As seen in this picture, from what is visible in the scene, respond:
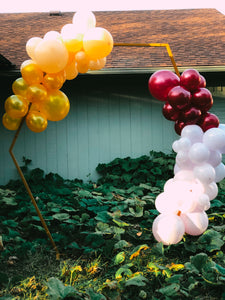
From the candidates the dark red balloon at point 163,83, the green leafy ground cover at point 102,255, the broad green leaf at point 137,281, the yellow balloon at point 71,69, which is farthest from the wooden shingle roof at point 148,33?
the broad green leaf at point 137,281

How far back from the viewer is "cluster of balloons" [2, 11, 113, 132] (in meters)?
2.33

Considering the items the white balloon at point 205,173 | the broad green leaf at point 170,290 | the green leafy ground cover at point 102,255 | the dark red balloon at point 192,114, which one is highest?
the dark red balloon at point 192,114

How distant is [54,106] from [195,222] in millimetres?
1424

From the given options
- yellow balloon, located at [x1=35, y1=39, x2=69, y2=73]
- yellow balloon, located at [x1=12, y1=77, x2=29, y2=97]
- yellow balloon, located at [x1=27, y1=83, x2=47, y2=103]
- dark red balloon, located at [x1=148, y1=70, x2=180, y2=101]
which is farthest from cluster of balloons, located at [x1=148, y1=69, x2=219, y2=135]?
yellow balloon, located at [x1=12, y1=77, x2=29, y2=97]

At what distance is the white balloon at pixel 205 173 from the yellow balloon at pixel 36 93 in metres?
1.33

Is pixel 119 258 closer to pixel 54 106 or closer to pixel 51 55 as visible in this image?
pixel 54 106

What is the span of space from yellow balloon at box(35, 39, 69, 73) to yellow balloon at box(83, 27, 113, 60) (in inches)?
6.9

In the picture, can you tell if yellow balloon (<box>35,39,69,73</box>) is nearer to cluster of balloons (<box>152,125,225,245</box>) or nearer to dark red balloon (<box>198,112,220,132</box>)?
cluster of balloons (<box>152,125,225,245</box>)

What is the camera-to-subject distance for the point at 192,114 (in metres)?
2.61

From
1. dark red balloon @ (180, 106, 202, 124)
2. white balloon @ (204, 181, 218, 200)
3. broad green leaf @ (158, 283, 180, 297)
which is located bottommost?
broad green leaf @ (158, 283, 180, 297)

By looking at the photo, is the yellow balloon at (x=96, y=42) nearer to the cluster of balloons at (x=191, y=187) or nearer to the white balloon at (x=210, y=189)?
the cluster of balloons at (x=191, y=187)

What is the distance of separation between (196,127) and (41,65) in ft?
4.21

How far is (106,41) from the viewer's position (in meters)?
2.38

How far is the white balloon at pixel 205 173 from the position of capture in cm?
241
